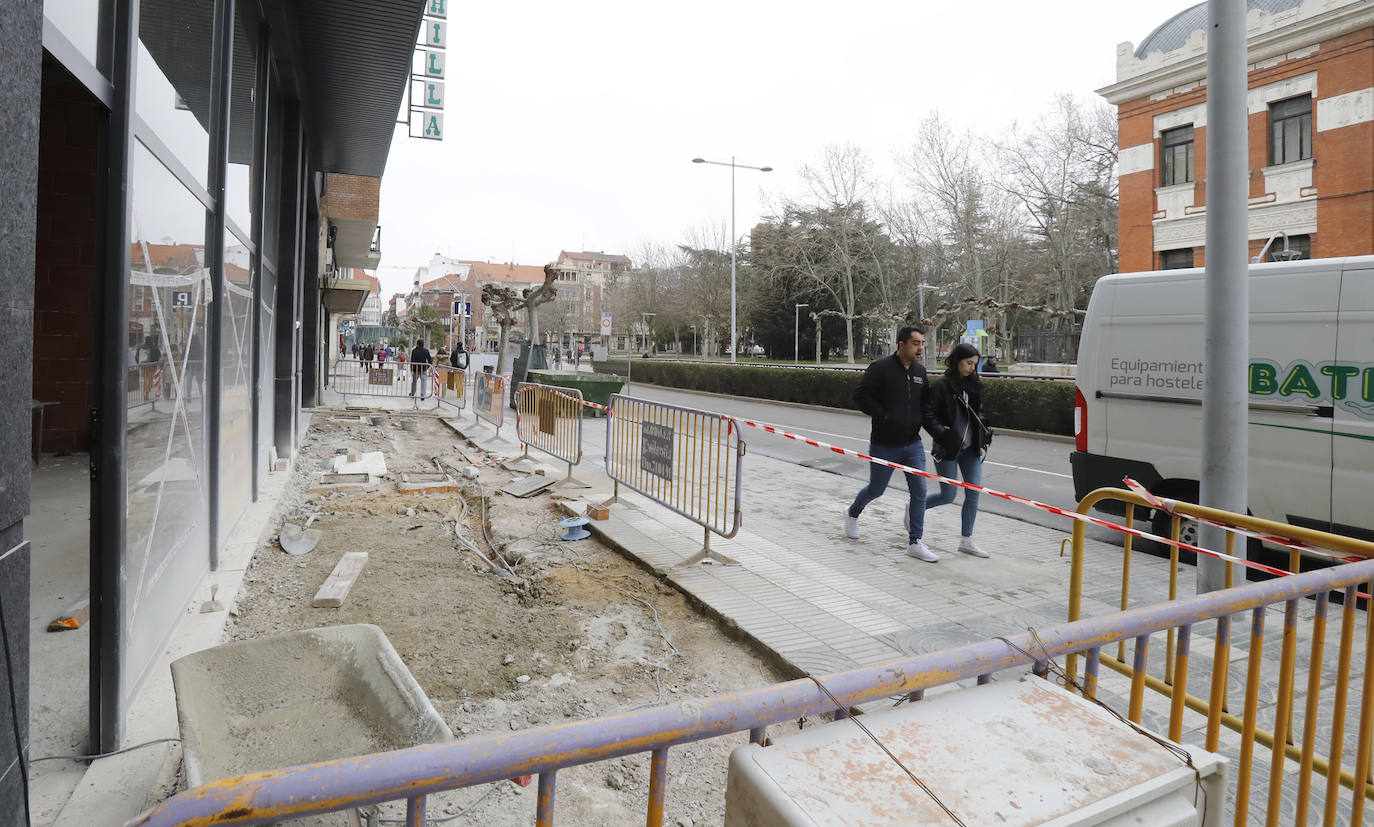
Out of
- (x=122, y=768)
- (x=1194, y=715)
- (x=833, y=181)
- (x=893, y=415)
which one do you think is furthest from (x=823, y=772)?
(x=833, y=181)

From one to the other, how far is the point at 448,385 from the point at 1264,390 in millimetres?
18783

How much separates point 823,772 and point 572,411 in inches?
338

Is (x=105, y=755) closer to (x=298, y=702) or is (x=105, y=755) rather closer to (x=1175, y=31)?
(x=298, y=702)

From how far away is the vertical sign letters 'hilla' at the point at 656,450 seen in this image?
718cm

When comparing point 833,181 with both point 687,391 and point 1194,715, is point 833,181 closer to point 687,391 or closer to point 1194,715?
point 687,391

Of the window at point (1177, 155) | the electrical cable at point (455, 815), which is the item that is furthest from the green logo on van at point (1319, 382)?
the window at point (1177, 155)

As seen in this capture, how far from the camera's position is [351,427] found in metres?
15.5

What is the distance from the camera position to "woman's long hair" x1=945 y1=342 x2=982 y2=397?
6.58 m

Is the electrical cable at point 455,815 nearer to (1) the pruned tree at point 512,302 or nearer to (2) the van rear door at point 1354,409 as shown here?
(2) the van rear door at point 1354,409

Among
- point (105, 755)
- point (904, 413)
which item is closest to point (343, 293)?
point (904, 413)

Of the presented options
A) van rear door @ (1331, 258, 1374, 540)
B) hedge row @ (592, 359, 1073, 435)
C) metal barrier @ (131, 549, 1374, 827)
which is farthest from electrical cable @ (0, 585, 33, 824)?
hedge row @ (592, 359, 1073, 435)

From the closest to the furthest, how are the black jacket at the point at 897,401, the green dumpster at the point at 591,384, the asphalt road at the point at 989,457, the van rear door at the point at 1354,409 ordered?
1. the van rear door at the point at 1354,409
2. the black jacket at the point at 897,401
3. the asphalt road at the point at 989,457
4. the green dumpster at the point at 591,384

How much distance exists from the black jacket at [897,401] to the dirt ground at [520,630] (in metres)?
2.37

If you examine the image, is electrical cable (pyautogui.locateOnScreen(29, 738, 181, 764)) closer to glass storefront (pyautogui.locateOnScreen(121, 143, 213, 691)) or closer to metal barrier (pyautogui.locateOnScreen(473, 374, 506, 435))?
glass storefront (pyautogui.locateOnScreen(121, 143, 213, 691))
